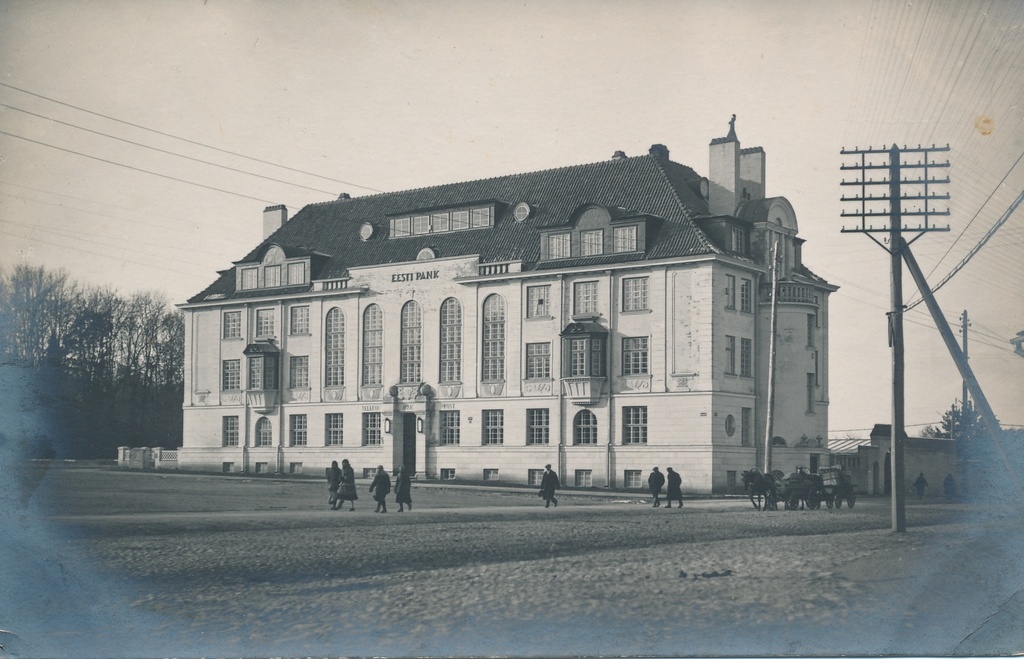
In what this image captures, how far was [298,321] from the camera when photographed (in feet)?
205

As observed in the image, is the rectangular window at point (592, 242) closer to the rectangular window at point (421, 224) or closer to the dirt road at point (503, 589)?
the rectangular window at point (421, 224)

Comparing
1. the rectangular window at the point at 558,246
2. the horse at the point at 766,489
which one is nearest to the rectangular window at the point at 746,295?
the rectangular window at the point at 558,246

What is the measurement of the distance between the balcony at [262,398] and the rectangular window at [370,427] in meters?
5.73

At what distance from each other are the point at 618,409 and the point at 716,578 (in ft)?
116

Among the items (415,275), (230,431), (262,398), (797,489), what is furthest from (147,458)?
(797,489)

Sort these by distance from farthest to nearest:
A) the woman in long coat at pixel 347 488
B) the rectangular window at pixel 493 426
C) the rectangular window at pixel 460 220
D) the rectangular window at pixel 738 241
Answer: the rectangular window at pixel 460 220 → the rectangular window at pixel 493 426 → the rectangular window at pixel 738 241 → the woman in long coat at pixel 347 488

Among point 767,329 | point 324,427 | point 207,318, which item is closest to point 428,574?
point 767,329

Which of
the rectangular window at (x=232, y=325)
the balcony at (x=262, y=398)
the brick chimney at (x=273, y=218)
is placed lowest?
the balcony at (x=262, y=398)

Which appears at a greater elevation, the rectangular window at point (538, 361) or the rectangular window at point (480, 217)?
the rectangular window at point (480, 217)

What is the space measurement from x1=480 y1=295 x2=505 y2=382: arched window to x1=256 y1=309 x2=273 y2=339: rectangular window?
45.7 ft

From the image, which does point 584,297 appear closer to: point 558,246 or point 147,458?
point 558,246

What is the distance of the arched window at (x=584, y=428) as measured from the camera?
175 ft

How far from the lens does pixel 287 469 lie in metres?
61.7

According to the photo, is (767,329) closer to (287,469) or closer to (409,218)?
(409,218)
